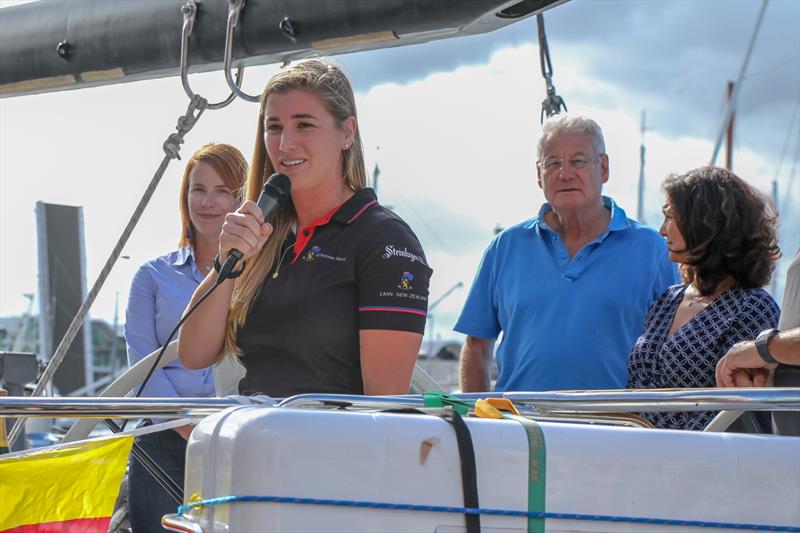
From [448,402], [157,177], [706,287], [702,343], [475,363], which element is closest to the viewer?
[448,402]

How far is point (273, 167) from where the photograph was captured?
2955mm

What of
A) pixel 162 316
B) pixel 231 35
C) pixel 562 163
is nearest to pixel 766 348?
pixel 562 163

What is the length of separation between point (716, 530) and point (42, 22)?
2979 millimetres

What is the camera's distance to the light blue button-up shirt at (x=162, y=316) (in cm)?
381

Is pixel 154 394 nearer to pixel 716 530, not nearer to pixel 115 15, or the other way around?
pixel 115 15

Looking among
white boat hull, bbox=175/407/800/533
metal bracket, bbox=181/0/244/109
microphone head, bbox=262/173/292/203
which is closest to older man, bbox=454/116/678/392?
metal bracket, bbox=181/0/244/109

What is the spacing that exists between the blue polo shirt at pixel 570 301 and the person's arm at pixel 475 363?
0.08 meters

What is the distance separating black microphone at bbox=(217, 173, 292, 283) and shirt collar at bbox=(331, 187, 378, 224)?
0.18 meters

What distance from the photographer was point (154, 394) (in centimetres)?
379

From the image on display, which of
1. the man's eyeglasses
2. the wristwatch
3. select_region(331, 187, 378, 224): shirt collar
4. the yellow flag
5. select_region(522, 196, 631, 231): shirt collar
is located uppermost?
the man's eyeglasses

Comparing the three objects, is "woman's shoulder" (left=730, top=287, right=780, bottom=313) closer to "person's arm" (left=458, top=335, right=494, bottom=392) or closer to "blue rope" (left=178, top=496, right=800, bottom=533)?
"person's arm" (left=458, top=335, right=494, bottom=392)

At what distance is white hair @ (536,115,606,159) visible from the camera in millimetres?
4156

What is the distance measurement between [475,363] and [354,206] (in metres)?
1.67

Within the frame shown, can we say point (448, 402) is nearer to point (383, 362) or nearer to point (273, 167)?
point (383, 362)
